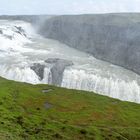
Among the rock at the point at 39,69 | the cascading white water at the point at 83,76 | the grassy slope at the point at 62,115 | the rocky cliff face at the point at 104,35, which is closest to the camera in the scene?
the grassy slope at the point at 62,115

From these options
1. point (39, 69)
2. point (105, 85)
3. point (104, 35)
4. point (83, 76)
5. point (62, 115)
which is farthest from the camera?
point (104, 35)

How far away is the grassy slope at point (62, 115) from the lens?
158ft

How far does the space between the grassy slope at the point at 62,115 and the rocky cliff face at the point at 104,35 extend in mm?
56031

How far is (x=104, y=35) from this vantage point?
508 feet

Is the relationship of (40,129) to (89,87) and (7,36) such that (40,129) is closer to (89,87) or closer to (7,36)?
(89,87)

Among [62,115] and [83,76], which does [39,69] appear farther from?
[62,115]

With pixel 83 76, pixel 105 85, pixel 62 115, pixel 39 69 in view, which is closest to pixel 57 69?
pixel 39 69

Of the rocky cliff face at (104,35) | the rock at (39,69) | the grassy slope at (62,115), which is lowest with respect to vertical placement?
the grassy slope at (62,115)

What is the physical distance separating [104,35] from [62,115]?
324ft

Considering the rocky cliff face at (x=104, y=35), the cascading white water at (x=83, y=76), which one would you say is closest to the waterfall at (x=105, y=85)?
the cascading white water at (x=83, y=76)

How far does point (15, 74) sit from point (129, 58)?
4973 cm

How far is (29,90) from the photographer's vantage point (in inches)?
2795

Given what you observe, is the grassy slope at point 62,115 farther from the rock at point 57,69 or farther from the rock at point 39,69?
the rock at point 57,69

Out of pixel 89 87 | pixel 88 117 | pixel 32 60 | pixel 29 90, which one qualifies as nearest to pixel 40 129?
pixel 88 117
